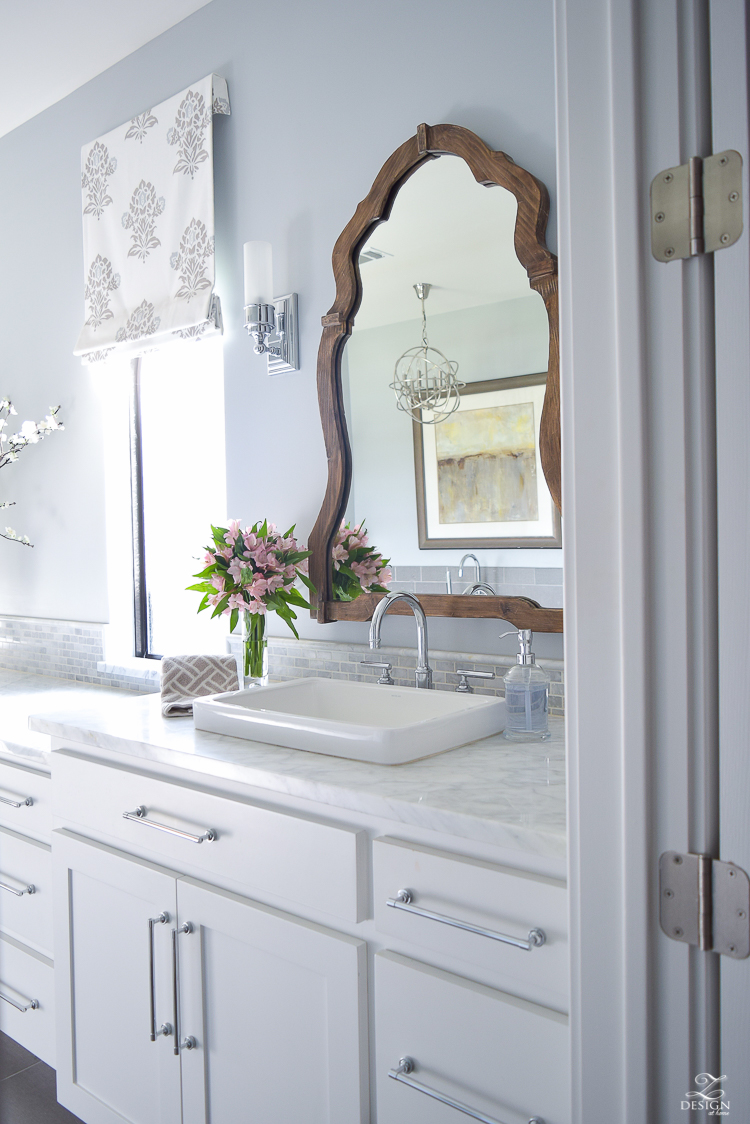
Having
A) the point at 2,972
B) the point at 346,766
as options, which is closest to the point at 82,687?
the point at 2,972

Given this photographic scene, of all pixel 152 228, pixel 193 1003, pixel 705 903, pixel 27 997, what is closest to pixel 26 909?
pixel 27 997

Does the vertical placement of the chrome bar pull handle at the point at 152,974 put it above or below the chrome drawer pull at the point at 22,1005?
above

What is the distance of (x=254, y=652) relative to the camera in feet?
6.42

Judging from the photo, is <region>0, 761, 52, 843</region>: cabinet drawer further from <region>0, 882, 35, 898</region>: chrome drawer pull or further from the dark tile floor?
the dark tile floor

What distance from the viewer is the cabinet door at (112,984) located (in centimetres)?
151

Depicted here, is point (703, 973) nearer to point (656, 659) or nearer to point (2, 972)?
point (656, 659)

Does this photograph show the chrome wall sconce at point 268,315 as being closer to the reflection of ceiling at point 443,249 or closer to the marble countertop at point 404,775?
the reflection of ceiling at point 443,249

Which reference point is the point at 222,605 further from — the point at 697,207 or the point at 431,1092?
the point at 697,207

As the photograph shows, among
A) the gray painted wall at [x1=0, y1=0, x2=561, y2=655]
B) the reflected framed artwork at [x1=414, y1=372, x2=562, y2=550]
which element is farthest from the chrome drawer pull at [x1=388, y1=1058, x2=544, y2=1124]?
the reflected framed artwork at [x1=414, y1=372, x2=562, y2=550]

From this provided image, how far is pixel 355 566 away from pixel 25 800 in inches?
38.6

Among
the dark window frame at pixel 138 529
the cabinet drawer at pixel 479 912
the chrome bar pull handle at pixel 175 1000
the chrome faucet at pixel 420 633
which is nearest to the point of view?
the cabinet drawer at pixel 479 912

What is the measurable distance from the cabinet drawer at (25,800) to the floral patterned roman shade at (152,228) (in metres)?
1.26

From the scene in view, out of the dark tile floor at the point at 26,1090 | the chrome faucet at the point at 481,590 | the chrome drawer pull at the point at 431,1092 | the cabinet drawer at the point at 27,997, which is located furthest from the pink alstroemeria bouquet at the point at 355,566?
the dark tile floor at the point at 26,1090

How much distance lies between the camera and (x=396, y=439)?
6.12 feet
